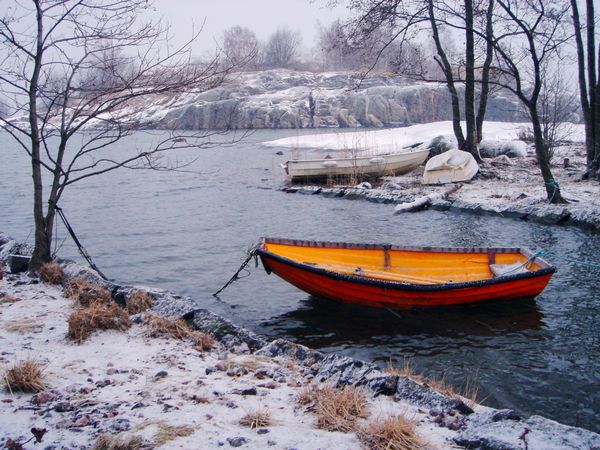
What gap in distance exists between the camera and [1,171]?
2842cm

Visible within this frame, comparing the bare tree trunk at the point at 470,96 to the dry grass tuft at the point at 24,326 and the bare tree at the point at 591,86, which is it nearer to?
the bare tree at the point at 591,86

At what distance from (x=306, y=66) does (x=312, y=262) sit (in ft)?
316

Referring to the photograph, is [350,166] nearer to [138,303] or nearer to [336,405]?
[138,303]

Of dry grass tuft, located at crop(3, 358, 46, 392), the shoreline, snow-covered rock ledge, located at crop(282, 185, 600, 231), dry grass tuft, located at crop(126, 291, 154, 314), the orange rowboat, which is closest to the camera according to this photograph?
dry grass tuft, located at crop(3, 358, 46, 392)

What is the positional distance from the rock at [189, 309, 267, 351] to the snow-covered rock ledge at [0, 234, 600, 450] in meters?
0.02

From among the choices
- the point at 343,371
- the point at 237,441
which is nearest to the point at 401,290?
the point at 343,371

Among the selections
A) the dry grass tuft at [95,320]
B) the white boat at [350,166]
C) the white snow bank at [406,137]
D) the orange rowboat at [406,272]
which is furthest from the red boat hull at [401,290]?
the white snow bank at [406,137]

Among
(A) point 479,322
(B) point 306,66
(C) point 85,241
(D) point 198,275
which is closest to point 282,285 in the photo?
(D) point 198,275

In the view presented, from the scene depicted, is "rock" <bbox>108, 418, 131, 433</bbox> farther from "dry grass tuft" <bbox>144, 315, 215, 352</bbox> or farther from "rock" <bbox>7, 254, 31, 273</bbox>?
"rock" <bbox>7, 254, 31, 273</bbox>

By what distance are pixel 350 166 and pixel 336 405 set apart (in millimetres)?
16791

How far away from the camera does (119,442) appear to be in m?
3.44

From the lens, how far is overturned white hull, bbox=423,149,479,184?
59.3 feet

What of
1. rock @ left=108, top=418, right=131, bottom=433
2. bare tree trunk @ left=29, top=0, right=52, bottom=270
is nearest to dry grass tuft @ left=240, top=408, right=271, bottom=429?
rock @ left=108, top=418, right=131, bottom=433

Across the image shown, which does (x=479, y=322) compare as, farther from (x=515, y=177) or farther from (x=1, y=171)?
(x=1, y=171)
